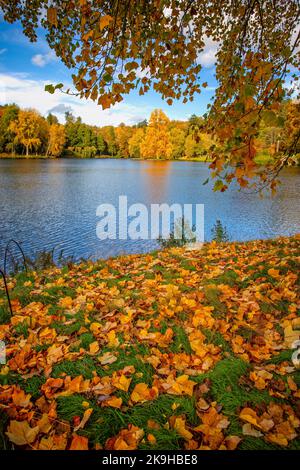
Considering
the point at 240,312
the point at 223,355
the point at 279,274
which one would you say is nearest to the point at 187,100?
the point at 279,274

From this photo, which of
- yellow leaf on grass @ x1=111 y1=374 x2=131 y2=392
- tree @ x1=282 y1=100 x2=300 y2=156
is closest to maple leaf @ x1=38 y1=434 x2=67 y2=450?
yellow leaf on grass @ x1=111 y1=374 x2=131 y2=392

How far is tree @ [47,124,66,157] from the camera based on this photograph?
236ft

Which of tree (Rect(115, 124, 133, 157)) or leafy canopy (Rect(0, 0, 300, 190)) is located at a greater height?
tree (Rect(115, 124, 133, 157))

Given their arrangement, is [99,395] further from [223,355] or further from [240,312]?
[240,312]

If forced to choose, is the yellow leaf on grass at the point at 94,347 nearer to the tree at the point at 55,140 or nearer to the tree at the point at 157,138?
the tree at the point at 157,138

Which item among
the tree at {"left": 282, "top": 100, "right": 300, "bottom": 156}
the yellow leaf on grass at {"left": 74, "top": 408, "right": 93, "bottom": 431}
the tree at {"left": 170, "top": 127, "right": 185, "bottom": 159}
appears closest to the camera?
the yellow leaf on grass at {"left": 74, "top": 408, "right": 93, "bottom": 431}

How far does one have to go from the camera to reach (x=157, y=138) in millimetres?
69875

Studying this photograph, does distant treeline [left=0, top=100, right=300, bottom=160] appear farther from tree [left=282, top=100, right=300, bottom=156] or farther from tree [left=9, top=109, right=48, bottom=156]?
tree [left=282, top=100, right=300, bottom=156]

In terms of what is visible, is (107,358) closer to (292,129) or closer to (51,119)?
(292,129)

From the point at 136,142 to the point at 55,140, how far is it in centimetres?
2346

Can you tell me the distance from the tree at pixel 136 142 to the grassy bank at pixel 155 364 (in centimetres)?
8289

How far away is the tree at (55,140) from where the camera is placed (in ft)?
236

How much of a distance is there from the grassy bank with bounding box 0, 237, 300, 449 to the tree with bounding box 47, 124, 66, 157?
75.4 meters
